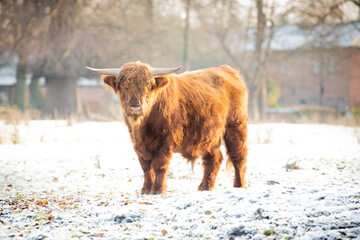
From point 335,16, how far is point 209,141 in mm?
15936

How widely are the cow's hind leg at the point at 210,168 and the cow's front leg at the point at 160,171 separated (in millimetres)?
919

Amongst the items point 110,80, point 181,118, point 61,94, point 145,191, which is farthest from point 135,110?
point 61,94

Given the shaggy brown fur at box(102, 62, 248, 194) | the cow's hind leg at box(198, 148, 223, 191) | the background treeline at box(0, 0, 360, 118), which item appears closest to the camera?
the shaggy brown fur at box(102, 62, 248, 194)

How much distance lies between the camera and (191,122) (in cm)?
633

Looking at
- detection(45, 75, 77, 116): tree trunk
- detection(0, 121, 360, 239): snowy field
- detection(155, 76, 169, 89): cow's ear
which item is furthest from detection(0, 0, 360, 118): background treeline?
detection(155, 76, 169, 89): cow's ear

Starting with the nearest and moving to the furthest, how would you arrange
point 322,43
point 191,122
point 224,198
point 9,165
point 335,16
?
point 224,198 < point 191,122 < point 9,165 < point 335,16 < point 322,43

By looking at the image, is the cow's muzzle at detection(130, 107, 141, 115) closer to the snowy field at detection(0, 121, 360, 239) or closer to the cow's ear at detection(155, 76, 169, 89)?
the cow's ear at detection(155, 76, 169, 89)

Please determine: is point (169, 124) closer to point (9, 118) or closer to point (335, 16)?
point (9, 118)

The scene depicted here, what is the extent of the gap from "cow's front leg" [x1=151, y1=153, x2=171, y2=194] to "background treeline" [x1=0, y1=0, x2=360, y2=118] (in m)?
15.7

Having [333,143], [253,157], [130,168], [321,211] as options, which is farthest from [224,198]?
[333,143]

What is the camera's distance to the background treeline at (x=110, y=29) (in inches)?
816

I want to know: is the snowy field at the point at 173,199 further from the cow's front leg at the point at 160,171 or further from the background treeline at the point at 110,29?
the background treeline at the point at 110,29

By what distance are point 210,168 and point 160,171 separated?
1.12 metres

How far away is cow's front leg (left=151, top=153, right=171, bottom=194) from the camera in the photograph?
5949mm
